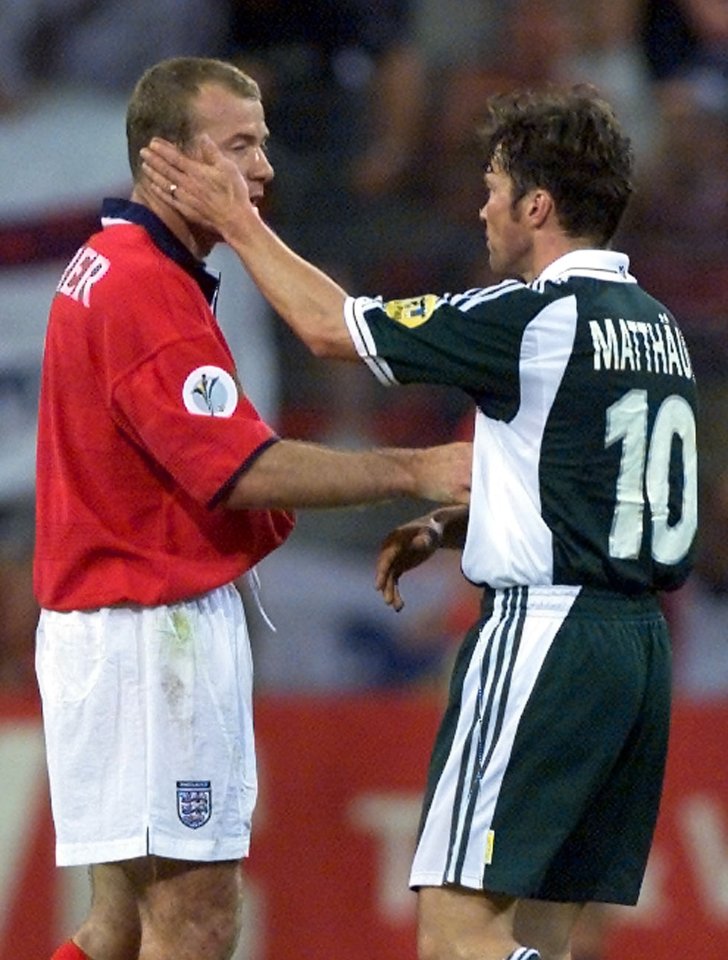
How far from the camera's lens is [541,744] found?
3.63m

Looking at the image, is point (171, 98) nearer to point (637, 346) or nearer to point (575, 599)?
point (637, 346)

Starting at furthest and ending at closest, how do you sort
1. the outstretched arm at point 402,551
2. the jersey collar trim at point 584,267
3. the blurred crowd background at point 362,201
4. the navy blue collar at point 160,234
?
the blurred crowd background at point 362,201 < the outstretched arm at point 402,551 < the navy blue collar at point 160,234 < the jersey collar trim at point 584,267

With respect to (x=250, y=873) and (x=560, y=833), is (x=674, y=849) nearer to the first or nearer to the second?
(x=250, y=873)

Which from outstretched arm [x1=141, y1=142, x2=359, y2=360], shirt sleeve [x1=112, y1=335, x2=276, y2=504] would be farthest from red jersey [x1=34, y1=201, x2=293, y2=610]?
outstretched arm [x1=141, y1=142, x2=359, y2=360]

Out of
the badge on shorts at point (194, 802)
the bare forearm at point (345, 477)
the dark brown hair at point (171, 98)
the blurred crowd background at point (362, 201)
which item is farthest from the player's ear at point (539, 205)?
the blurred crowd background at point (362, 201)

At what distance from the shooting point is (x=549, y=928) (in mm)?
3855

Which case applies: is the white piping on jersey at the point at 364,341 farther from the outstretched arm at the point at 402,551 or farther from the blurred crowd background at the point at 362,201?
the blurred crowd background at the point at 362,201

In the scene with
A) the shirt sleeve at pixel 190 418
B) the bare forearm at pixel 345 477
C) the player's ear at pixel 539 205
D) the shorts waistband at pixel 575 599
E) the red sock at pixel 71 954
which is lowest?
the red sock at pixel 71 954

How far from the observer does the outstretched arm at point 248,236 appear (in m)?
3.73

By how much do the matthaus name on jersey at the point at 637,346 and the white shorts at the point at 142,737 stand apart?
89 cm

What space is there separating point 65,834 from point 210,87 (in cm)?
143

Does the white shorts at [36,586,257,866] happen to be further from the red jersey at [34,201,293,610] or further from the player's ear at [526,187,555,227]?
the player's ear at [526,187,555,227]

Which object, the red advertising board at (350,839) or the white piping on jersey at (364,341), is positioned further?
the red advertising board at (350,839)

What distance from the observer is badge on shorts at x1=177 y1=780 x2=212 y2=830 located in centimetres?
373
